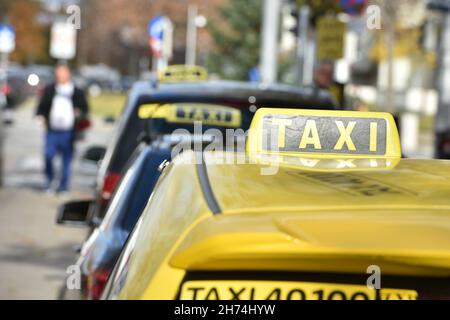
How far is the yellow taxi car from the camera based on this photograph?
7.88ft

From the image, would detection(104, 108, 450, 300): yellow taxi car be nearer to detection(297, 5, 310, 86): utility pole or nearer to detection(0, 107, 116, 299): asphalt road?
detection(0, 107, 116, 299): asphalt road

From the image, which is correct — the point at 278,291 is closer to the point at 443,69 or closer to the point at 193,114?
the point at 193,114

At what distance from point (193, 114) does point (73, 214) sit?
3.33ft

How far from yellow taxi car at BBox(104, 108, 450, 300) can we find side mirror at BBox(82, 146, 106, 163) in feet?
18.4

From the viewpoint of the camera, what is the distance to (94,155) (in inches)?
342

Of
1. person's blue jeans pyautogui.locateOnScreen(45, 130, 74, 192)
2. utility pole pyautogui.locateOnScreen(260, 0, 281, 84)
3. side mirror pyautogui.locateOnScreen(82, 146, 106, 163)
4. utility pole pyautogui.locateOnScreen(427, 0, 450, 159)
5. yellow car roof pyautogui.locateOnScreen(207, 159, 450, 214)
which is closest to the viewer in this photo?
yellow car roof pyautogui.locateOnScreen(207, 159, 450, 214)

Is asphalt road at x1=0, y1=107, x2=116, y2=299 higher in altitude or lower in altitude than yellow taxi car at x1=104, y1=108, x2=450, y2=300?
lower

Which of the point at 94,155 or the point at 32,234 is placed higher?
the point at 94,155

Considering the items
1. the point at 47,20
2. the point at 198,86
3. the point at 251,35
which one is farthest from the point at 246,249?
the point at 47,20

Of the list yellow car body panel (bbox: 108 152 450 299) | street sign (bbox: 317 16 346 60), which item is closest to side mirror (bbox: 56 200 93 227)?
yellow car body panel (bbox: 108 152 450 299)

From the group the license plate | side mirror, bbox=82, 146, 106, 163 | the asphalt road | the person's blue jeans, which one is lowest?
the asphalt road

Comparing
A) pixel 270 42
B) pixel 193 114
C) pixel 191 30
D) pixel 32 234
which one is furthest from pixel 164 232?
pixel 191 30

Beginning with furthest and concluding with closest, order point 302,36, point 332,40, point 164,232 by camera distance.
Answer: point 302,36 → point 332,40 → point 164,232

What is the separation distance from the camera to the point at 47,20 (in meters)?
105
